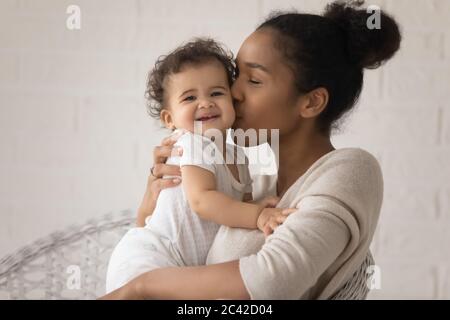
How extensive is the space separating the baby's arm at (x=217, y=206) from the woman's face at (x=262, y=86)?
0.61 ft

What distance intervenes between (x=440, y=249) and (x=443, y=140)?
1.17 feet

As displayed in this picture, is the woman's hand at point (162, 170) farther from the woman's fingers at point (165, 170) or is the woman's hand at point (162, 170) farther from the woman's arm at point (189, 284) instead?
the woman's arm at point (189, 284)

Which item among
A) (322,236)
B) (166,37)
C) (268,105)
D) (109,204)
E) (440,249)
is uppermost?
(166,37)

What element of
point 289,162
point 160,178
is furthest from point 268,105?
point 160,178

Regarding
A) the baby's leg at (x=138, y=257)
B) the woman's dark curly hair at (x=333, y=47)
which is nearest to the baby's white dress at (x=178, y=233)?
the baby's leg at (x=138, y=257)

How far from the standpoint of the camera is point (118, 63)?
7.14ft

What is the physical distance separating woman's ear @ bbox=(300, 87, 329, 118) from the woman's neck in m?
0.05

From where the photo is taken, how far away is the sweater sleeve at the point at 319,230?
1110 millimetres

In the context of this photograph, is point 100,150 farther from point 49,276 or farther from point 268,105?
point 268,105

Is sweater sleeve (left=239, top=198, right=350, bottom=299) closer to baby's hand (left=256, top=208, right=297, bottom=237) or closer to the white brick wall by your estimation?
baby's hand (left=256, top=208, right=297, bottom=237)

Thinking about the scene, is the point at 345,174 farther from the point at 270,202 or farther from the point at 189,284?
the point at 189,284

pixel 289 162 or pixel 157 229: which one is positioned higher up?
pixel 289 162

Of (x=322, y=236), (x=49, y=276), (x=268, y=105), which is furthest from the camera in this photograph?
(x=49, y=276)

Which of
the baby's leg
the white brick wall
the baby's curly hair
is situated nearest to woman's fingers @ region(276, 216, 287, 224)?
the baby's leg
